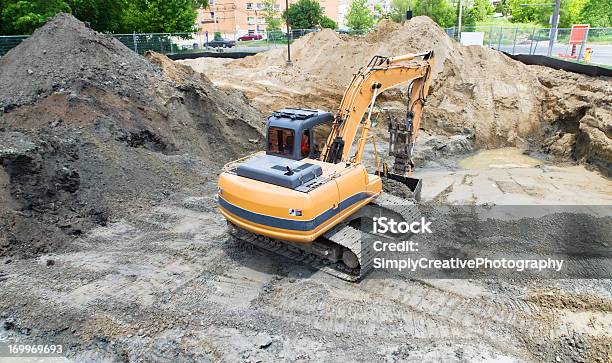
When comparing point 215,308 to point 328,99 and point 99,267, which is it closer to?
point 99,267

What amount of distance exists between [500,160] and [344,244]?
8.96 meters

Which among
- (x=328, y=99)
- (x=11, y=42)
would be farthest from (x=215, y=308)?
(x=11, y=42)

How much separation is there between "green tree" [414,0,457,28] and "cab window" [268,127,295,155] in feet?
116

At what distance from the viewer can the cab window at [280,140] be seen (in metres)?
7.19

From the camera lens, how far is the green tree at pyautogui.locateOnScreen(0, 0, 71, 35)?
1900 cm

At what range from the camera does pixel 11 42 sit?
18.1m

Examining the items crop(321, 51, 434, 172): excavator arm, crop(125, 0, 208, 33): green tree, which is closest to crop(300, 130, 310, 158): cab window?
crop(321, 51, 434, 172): excavator arm

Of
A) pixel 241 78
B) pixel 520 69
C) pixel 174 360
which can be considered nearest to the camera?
pixel 174 360

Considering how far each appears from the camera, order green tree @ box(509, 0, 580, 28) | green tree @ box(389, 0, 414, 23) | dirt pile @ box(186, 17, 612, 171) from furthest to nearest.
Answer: green tree @ box(509, 0, 580, 28)
green tree @ box(389, 0, 414, 23)
dirt pile @ box(186, 17, 612, 171)

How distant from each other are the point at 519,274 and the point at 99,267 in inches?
247

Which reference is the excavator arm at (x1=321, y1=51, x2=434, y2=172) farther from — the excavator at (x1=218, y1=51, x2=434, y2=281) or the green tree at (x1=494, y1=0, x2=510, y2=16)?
the green tree at (x1=494, y1=0, x2=510, y2=16)

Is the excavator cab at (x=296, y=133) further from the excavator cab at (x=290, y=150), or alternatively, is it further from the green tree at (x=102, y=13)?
the green tree at (x=102, y=13)

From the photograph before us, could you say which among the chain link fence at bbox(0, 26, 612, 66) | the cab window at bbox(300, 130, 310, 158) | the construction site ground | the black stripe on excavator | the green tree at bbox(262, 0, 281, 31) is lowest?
the construction site ground

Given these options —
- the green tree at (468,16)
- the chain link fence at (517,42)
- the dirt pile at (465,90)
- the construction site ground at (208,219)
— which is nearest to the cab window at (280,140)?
the construction site ground at (208,219)
